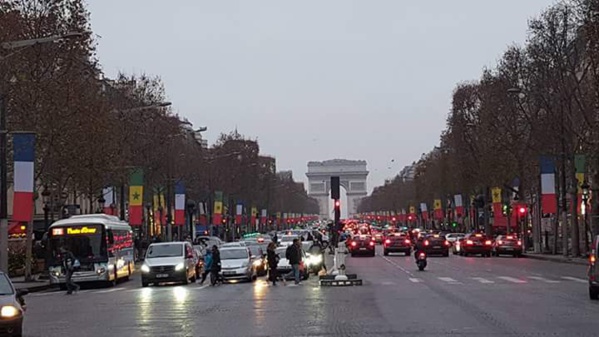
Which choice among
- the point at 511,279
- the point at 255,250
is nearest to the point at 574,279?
the point at 511,279

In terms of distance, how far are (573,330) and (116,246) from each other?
99.8ft

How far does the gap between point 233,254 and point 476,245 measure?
113ft

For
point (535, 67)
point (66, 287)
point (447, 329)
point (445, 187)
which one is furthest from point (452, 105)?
point (447, 329)

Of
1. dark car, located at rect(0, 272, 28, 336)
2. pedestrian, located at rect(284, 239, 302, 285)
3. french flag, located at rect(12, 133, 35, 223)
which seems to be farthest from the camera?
french flag, located at rect(12, 133, 35, 223)

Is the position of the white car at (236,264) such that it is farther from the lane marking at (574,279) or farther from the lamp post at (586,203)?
the lamp post at (586,203)

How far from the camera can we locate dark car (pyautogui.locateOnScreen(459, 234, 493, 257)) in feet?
255

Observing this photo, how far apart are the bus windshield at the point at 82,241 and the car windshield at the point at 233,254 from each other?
528cm

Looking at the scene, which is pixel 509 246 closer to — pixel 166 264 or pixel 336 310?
pixel 166 264

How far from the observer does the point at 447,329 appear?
803 inches

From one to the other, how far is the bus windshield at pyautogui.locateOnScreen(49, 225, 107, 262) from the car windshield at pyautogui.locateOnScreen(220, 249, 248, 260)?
528cm

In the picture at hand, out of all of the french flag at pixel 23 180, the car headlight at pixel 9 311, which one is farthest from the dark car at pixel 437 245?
the car headlight at pixel 9 311

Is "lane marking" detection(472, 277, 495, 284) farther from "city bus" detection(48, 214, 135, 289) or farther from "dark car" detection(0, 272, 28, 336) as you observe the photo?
"dark car" detection(0, 272, 28, 336)

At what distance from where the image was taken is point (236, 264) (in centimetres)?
4594

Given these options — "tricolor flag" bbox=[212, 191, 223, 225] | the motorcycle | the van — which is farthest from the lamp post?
"tricolor flag" bbox=[212, 191, 223, 225]
